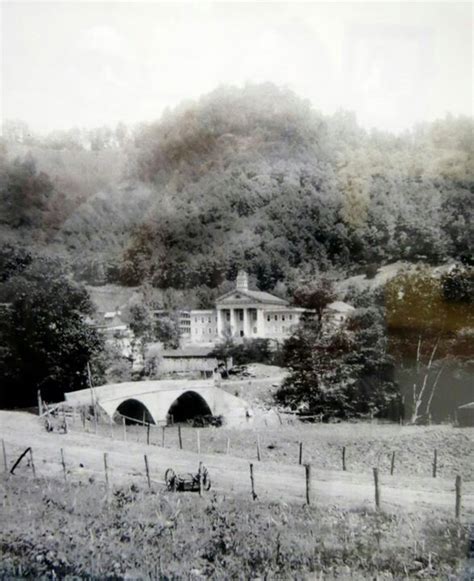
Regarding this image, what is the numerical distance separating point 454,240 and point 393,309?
2.81 feet

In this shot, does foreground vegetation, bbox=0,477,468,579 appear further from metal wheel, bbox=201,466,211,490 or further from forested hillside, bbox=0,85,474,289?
forested hillside, bbox=0,85,474,289

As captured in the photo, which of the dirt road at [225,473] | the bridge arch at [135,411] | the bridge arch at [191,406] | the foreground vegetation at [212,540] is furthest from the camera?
the bridge arch at [135,411]

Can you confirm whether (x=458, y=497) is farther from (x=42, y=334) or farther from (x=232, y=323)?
(x=42, y=334)

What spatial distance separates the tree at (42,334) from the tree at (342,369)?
2.02 metres

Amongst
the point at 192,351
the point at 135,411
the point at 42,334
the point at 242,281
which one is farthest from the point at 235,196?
the point at 135,411

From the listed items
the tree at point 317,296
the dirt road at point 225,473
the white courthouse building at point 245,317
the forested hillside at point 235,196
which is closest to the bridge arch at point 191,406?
the dirt road at point 225,473

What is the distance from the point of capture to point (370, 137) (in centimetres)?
509

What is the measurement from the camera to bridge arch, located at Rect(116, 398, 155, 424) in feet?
20.1

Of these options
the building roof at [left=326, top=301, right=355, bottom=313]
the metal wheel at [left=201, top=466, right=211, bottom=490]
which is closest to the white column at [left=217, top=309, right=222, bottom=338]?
the building roof at [left=326, top=301, right=355, bottom=313]

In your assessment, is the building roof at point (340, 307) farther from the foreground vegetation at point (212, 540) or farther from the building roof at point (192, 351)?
the foreground vegetation at point (212, 540)

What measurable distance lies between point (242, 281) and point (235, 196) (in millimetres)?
811

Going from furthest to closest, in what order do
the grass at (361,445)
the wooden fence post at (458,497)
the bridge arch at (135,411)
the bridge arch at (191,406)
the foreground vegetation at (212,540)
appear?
1. the bridge arch at (135,411)
2. the bridge arch at (191,406)
3. the grass at (361,445)
4. the wooden fence post at (458,497)
5. the foreground vegetation at (212,540)

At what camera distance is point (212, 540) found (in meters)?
4.11

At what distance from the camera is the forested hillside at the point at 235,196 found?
5148 mm
